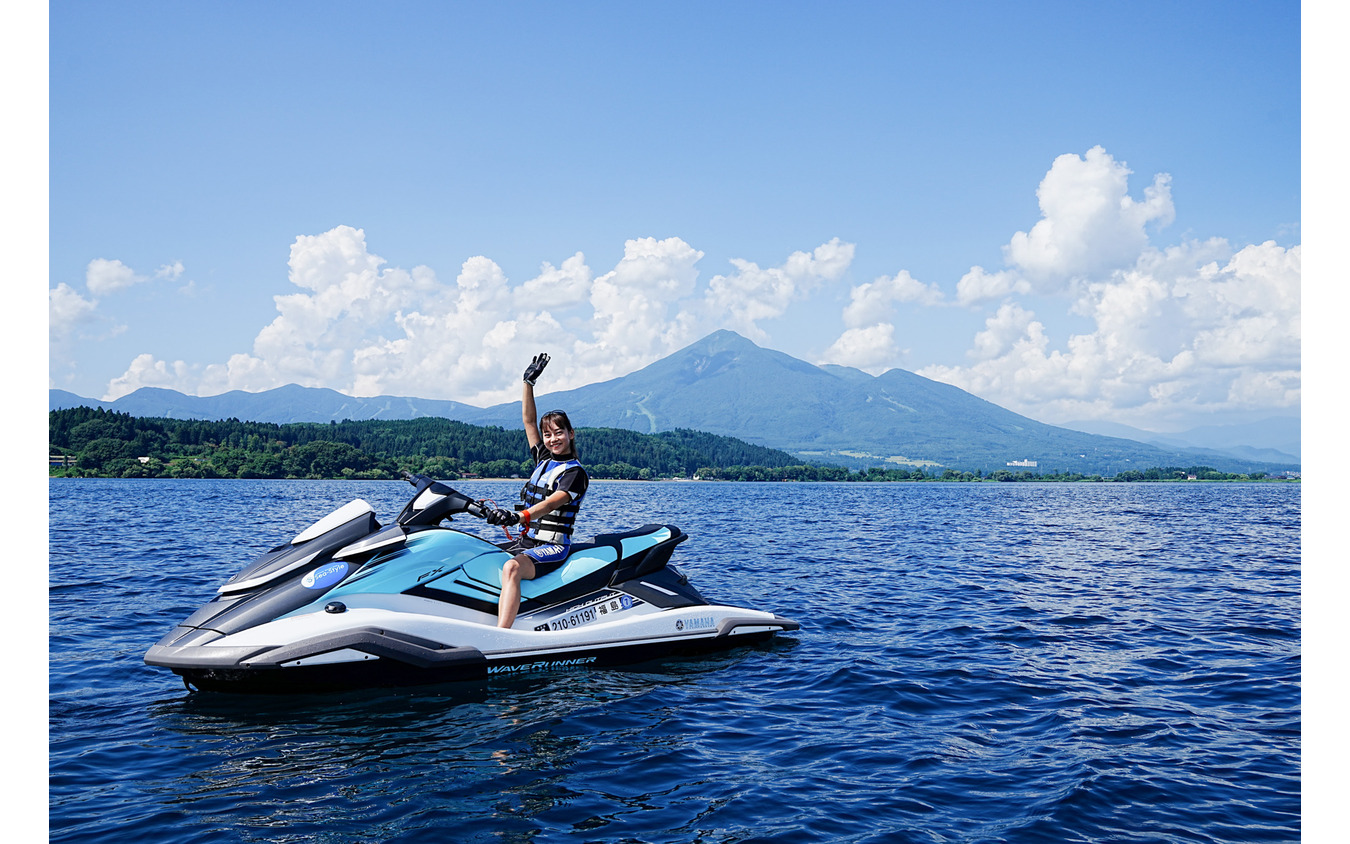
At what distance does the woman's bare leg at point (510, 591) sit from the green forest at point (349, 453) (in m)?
72.5

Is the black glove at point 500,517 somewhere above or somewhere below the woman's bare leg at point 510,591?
above

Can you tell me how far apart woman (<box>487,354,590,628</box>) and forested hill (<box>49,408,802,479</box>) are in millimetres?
83419

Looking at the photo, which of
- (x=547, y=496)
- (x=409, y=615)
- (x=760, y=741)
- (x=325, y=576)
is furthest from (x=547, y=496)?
(x=760, y=741)

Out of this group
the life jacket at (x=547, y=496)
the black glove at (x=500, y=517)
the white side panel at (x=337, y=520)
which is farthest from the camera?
the life jacket at (x=547, y=496)

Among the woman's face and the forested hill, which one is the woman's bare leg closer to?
the woman's face

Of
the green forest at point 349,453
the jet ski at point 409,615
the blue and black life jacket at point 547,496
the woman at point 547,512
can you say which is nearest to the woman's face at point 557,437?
the woman at point 547,512

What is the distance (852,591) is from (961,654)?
4848mm

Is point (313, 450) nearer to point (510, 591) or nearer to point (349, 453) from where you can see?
point (349, 453)

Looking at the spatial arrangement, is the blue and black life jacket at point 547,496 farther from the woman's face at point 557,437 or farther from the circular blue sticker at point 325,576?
the circular blue sticker at point 325,576

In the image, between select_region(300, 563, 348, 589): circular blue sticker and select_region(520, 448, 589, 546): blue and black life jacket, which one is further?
select_region(520, 448, 589, 546): blue and black life jacket

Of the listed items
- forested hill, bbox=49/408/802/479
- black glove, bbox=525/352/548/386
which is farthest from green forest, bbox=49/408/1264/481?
black glove, bbox=525/352/548/386

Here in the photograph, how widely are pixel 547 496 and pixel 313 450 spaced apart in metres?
107

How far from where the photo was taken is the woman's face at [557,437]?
8188 mm

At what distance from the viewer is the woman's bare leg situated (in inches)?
313
